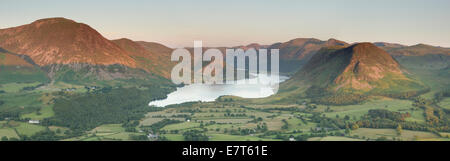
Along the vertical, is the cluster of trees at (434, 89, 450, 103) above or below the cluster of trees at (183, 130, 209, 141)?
above

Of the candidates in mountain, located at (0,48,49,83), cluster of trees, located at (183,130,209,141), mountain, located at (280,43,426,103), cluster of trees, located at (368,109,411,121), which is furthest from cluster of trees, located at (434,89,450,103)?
mountain, located at (0,48,49,83)

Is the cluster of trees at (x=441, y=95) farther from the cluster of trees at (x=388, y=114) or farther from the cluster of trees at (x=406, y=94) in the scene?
the cluster of trees at (x=388, y=114)

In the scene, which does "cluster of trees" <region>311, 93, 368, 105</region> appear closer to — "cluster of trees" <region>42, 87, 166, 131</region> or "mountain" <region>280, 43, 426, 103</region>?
"mountain" <region>280, 43, 426, 103</region>

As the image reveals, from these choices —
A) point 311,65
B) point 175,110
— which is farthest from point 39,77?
point 311,65

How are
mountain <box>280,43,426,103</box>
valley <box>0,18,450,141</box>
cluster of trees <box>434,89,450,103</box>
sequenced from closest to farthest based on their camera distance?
valley <box>0,18,450,141</box> < cluster of trees <box>434,89,450,103</box> < mountain <box>280,43,426,103</box>
